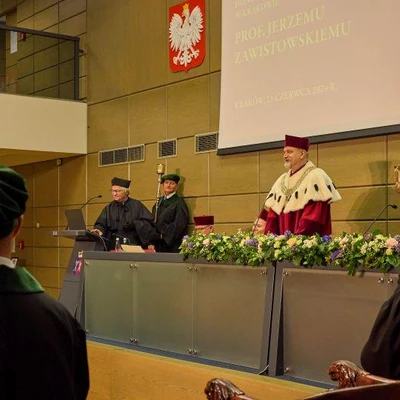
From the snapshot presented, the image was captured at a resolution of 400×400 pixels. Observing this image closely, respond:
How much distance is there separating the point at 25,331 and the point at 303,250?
2462 millimetres

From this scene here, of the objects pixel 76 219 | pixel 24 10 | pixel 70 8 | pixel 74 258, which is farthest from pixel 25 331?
pixel 24 10

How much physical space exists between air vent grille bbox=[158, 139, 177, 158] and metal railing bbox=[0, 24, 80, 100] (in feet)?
6.84

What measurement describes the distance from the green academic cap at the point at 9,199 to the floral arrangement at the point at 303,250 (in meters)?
2.20

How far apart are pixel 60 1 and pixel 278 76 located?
5.05 m

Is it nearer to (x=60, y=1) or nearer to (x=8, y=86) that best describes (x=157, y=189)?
(x=8, y=86)

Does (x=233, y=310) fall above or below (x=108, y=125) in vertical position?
below

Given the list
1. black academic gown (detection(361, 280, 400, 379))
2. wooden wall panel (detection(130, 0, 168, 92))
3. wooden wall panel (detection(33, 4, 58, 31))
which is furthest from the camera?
wooden wall panel (detection(33, 4, 58, 31))

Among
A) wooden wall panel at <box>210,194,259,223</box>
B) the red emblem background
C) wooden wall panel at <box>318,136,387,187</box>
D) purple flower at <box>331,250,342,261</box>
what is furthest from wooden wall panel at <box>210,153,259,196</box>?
purple flower at <box>331,250,342,261</box>

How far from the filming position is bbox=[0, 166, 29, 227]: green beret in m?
1.49

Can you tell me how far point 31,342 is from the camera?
4.85 ft

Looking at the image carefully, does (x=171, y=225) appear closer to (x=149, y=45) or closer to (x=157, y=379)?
(x=149, y=45)

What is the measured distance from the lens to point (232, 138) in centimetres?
765

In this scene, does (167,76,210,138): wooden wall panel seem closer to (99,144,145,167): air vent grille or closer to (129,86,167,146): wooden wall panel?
(129,86,167,146): wooden wall panel

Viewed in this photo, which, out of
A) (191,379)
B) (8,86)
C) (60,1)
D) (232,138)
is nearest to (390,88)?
(232,138)
